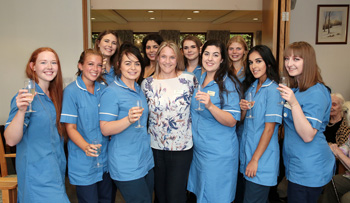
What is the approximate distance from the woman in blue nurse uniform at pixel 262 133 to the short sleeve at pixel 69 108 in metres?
1.33

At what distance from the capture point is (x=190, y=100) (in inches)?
92.3

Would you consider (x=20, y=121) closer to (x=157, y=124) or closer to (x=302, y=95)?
(x=157, y=124)

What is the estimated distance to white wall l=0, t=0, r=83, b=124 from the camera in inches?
181

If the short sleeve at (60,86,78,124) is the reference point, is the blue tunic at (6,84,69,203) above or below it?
below

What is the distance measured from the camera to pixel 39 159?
1902mm

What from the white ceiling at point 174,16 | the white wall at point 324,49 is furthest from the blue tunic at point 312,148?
the white ceiling at point 174,16

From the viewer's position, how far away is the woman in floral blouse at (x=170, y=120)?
2285 mm

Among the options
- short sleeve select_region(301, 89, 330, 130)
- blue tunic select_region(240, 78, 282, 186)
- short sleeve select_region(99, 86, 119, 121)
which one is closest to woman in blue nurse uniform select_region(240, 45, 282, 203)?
blue tunic select_region(240, 78, 282, 186)

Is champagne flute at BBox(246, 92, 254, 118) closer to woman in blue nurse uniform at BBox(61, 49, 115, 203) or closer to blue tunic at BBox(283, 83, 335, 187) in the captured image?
blue tunic at BBox(283, 83, 335, 187)

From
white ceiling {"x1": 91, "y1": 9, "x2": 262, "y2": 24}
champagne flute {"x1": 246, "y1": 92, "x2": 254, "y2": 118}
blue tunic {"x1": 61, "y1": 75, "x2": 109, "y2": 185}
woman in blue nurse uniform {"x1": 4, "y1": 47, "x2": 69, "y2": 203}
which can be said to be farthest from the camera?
white ceiling {"x1": 91, "y1": 9, "x2": 262, "y2": 24}

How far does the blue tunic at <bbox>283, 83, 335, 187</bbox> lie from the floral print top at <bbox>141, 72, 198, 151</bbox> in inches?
31.4

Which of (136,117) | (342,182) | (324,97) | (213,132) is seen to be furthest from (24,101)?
(342,182)

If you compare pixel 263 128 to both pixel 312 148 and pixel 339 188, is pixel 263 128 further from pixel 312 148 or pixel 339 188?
pixel 339 188

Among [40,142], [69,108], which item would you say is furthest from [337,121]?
[40,142]
